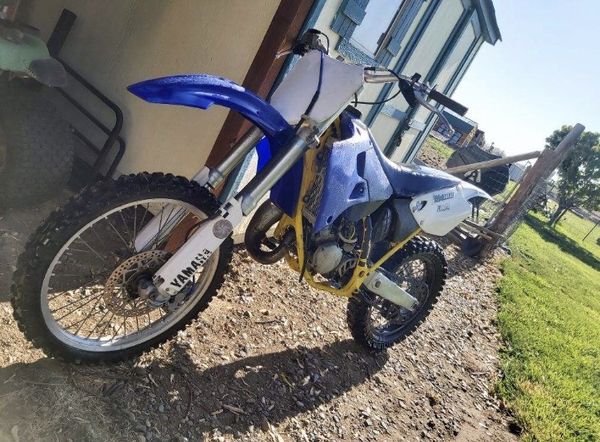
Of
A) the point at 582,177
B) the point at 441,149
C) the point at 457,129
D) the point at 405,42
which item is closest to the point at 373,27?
the point at 405,42

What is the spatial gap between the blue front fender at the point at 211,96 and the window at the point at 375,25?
Result: 8.02ft

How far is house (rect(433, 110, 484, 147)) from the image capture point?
104 inches

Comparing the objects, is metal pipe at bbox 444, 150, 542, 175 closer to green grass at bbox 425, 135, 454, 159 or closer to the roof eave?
the roof eave

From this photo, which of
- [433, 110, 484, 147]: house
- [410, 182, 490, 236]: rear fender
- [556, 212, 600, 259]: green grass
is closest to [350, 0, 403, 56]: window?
[433, 110, 484, 147]: house

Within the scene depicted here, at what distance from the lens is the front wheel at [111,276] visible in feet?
6.13

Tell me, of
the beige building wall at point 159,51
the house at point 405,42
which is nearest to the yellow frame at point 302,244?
the beige building wall at point 159,51

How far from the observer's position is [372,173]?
2621mm

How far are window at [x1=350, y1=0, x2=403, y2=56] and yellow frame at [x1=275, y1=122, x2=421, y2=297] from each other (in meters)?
2.15

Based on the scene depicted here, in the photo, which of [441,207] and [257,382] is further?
[441,207]

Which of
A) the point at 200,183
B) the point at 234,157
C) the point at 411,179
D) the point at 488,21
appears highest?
the point at 488,21

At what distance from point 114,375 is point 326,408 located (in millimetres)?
1343

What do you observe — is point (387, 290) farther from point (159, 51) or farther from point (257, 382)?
point (159, 51)

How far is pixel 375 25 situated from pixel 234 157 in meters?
3.18

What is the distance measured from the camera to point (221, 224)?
2133mm
